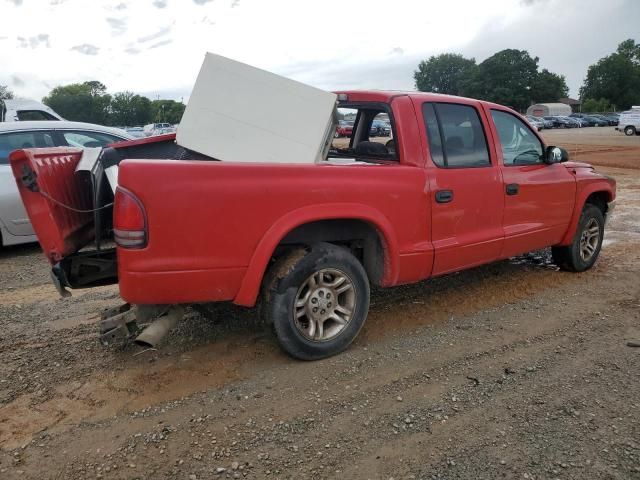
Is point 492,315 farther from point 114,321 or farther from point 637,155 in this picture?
point 637,155

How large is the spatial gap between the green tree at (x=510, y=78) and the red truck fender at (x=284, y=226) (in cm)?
9901

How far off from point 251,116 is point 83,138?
4.61m

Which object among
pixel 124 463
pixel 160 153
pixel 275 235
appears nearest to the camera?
pixel 124 463

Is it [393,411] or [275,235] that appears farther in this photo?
[275,235]

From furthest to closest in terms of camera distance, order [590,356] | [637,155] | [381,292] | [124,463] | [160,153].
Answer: [637,155] < [381,292] < [160,153] < [590,356] < [124,463]

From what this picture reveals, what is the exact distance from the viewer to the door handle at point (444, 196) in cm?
399

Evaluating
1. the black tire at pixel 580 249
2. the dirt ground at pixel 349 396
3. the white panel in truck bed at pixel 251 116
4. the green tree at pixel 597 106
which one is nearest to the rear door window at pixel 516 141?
the black tire at pixel 580 249

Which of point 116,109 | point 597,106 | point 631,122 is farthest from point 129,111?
point 597,106

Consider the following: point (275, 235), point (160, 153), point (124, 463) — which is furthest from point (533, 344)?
point (160, 153)

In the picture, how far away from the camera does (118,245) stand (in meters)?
3.02

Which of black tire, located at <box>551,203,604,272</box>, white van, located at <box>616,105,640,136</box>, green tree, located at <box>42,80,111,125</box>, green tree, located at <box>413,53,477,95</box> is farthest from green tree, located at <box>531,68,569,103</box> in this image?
black tire, located at <box>551,203,604,272</box>

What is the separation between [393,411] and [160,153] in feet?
8.95

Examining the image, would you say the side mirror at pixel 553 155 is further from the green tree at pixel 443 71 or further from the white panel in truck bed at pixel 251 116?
the green tree at pixel 443 71

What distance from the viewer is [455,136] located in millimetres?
4250
